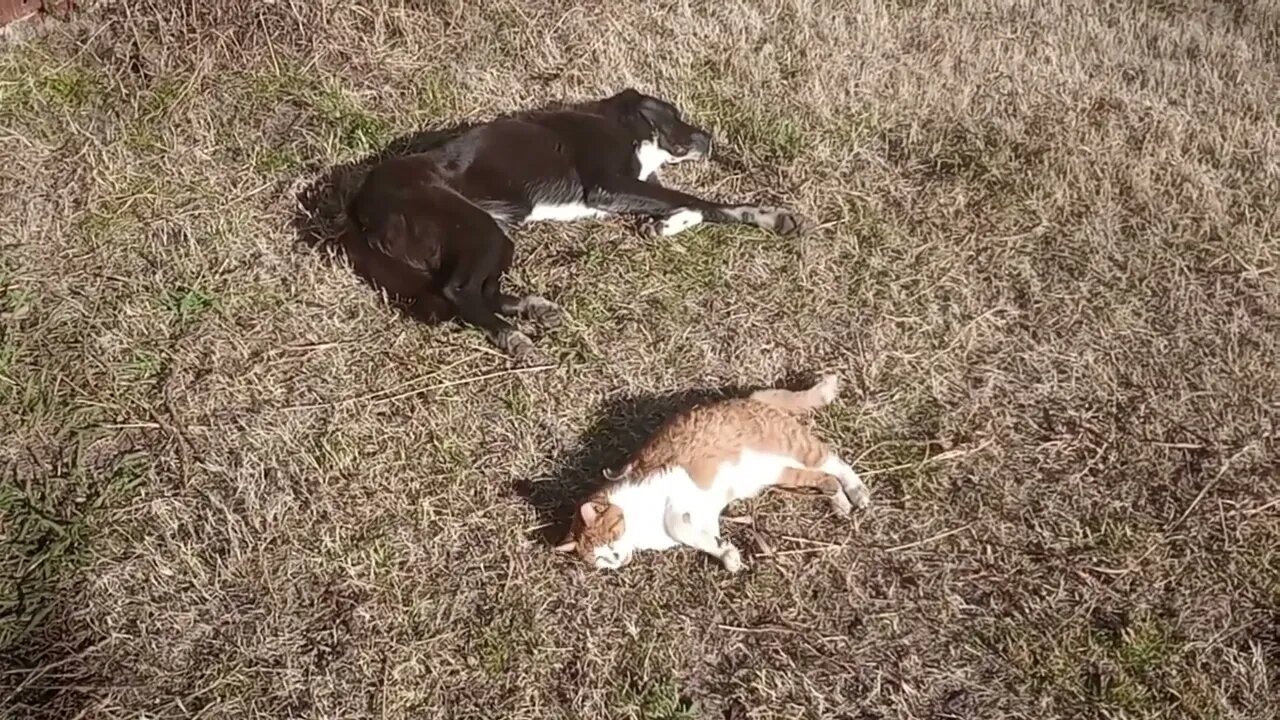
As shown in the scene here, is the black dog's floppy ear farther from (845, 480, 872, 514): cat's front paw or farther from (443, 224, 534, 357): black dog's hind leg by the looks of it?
(845, 480, 872, 514): cat's front paw

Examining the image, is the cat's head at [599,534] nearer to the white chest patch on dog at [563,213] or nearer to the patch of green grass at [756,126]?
the white chest patch on dog at [563,213]

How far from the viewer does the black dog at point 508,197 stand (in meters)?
3.45

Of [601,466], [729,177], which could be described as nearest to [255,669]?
[601,466]

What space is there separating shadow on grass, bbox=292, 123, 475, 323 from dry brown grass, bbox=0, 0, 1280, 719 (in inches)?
2.0

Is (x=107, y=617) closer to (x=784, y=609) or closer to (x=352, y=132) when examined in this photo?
(x=784, y=609)

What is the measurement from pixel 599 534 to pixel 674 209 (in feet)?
5.05

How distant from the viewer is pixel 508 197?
374 cm

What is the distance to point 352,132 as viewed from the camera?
13.6 feet

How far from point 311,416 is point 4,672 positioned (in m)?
1.02

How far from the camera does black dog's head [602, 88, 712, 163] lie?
13.4ft

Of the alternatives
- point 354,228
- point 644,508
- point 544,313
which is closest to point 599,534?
point 644,508

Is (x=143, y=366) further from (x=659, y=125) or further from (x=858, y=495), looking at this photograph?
(x=858, y=495)

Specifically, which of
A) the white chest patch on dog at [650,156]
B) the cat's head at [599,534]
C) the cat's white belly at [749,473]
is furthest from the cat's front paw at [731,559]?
the white chest patch on dog at [650,156]

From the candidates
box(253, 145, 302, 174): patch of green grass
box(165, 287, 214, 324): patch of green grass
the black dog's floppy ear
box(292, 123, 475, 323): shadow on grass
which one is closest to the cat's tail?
box(292, 123, 475, 323): shadow on grass
